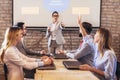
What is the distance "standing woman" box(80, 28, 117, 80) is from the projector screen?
342 centimetres

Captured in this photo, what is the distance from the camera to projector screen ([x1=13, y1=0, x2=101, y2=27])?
6.70 m

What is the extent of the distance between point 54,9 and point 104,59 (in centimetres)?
373

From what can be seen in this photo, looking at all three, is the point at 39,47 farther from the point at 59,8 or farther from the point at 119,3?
the point at 119,3

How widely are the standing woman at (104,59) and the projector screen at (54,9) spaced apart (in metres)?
3.42

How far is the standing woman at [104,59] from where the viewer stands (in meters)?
3.10

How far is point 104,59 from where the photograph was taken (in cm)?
319

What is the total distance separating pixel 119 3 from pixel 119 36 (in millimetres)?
791

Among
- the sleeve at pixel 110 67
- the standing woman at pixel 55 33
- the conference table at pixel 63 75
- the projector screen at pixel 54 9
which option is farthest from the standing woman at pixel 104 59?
the projector screen at pixel 54 9

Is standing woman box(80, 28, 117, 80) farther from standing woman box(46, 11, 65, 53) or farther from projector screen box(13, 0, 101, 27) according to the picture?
projector screen box(13, 0, 101, 27)

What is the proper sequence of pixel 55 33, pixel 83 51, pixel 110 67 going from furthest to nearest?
pixel 55 33, pixel 83 51, pixel 110 67

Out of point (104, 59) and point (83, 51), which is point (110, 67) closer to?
point (104, 59)

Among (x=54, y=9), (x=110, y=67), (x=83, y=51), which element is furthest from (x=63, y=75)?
(x=54, y=9)

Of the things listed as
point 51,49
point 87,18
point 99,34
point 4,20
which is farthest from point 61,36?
point 99,34

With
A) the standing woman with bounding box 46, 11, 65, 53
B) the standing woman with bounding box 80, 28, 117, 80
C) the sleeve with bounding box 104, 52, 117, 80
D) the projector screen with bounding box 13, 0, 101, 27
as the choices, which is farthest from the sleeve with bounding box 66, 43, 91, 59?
the projector screen with bounding box 13, 0, 101, 27
